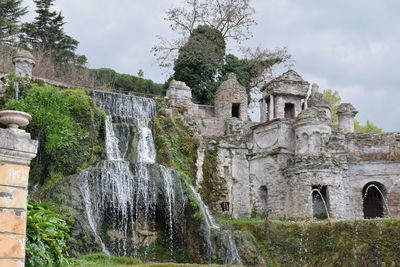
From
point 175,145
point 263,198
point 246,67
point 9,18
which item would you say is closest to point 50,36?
point 9,18

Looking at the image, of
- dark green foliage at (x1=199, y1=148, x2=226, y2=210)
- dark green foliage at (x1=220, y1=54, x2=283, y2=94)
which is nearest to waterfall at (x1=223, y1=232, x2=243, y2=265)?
dark green foliage at (x1=199, y1=148, x2=226, y2=210)

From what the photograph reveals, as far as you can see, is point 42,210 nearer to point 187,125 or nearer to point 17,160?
point 17,160

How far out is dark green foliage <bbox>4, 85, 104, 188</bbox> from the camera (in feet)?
68.6

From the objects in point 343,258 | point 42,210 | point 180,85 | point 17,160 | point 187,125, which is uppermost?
point 180,85

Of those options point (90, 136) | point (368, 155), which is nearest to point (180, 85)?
point (90, 136)

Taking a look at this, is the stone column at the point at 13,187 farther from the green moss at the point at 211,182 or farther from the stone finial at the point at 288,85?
the stone finial at the point at 288,85

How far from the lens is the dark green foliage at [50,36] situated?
132 ft

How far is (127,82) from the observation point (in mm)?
45344

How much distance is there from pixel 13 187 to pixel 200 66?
2904 centimetres

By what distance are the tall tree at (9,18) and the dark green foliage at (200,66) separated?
40.5 ft

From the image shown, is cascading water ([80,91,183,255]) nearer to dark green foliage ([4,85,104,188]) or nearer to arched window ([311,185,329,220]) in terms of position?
dark green foliage ([4,85,104,188])

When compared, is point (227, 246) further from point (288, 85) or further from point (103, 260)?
point (288, 85)

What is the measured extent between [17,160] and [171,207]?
1365cm

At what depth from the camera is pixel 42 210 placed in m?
9.73
